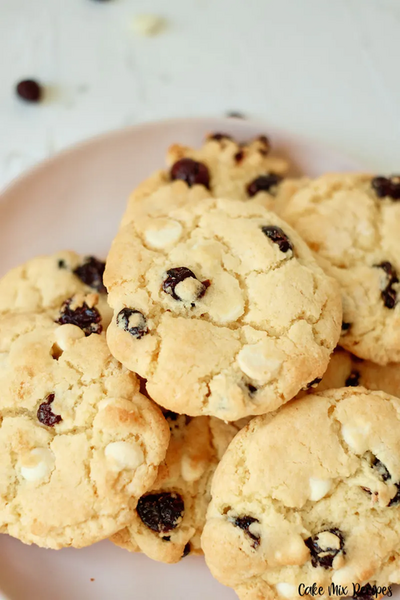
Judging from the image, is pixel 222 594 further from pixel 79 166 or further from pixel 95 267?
pixel 79 166

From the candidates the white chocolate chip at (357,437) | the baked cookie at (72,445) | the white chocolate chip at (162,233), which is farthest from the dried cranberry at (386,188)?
the baked cookie at (72,445)

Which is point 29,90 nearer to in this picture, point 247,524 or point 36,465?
point 36,465

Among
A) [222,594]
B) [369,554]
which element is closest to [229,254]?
[369,554]

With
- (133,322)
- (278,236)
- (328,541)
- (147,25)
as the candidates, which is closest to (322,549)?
(328,541)

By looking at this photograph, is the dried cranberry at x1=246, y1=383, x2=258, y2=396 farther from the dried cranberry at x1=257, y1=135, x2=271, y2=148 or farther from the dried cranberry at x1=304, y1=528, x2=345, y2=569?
the dried cranberry at x1=257, y1=135, x2=271, y2=148

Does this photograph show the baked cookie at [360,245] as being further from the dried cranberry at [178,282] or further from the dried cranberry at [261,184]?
the dried cranberry at [178,282]
